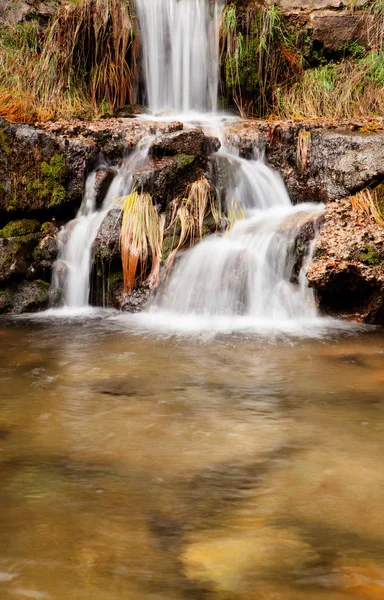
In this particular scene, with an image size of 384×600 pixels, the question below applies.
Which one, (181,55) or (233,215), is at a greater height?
(181,55)

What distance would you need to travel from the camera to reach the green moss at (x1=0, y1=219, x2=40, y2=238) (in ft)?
22.2

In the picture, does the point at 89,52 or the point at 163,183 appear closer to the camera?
the point at 163,183

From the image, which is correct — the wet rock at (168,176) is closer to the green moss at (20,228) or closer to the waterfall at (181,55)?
the green moss at (20,228)

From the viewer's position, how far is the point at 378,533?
2.13 meters

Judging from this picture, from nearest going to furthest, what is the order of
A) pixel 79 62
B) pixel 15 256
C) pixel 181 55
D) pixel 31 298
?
pixel 31 298 < pixel 15 256 < pixel 79 62 < pixel 181 55

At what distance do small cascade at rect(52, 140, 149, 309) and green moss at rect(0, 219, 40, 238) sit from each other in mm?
348

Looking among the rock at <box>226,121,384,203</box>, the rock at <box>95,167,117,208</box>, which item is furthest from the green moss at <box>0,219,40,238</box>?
the rock at <box>226,121,384,203</box>

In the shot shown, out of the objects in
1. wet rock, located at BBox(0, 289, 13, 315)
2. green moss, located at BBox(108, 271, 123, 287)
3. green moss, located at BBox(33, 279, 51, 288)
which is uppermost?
green moss, located at BBox(108, 271, 123, 287)

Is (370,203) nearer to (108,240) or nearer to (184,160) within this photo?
(184,160)

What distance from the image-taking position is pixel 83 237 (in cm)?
670

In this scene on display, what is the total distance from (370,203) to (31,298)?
375 centimetres

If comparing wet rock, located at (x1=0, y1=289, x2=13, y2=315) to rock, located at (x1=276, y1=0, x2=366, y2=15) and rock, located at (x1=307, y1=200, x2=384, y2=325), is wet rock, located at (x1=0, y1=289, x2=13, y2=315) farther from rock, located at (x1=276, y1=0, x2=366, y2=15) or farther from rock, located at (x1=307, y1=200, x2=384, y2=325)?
rock, located at (x1=276, y1=0, x2=366, y2=15)

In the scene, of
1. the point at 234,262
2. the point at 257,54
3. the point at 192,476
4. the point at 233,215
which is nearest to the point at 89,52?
the point at 257,54

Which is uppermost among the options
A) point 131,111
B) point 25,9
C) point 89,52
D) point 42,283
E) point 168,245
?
point 25,9
